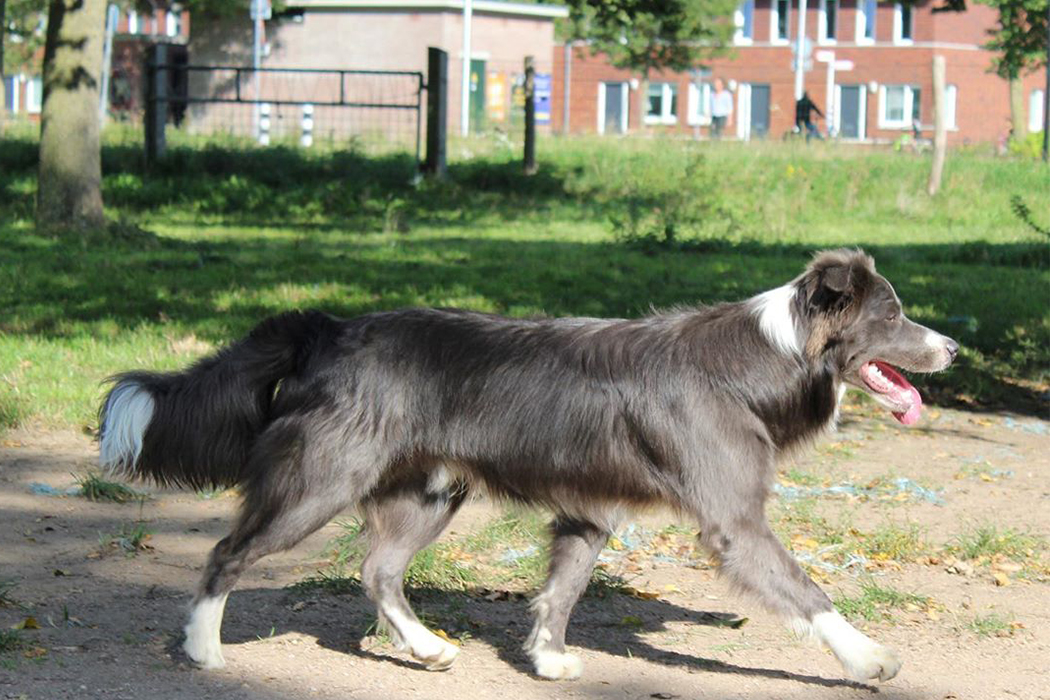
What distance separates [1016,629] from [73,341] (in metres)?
7.16

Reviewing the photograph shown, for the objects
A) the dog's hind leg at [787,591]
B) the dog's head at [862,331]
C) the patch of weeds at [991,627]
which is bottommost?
the patch of weeds at [991,627]

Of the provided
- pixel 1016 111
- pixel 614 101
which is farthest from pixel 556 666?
pixel 614 101

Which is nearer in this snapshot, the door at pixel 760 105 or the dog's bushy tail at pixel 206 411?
the dog's bushy tail at pixel 206 411

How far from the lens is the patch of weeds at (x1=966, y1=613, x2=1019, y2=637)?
5703 millimetres

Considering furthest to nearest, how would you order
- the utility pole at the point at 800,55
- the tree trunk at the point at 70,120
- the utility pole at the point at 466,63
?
the utility pole at the point at 800,55
the utility pole at the point at 466,63
the tree trunk at the point at 70,120

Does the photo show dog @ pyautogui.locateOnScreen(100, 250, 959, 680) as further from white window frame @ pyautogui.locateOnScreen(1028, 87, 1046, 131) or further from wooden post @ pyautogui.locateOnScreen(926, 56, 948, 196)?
white window frame @ pyautogui.locateOnScreen(1028, 87, 1046, 131)

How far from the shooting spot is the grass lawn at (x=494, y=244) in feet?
36.5

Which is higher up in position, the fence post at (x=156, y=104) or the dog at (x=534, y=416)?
the fence post at (x=156, y=104)

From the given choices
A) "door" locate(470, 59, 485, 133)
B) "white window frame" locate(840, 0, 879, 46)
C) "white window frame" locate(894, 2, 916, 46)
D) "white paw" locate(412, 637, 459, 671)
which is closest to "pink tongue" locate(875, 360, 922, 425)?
"white paw" locate(412, 637, 459, 671)

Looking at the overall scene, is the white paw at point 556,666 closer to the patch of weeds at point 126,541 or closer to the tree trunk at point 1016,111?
the patch of weeds at point 126,541

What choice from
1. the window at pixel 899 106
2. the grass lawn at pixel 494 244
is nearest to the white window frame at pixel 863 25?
the window at pixel 899 106

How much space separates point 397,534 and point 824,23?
5592 cm

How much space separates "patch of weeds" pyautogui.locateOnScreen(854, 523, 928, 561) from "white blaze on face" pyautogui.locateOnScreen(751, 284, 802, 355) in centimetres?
205

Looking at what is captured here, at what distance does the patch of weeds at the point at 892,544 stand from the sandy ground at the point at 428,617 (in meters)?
0.10
